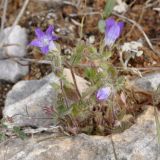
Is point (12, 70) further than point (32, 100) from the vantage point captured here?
Yes

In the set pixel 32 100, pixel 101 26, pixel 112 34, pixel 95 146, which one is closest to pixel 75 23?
pixel 101 26

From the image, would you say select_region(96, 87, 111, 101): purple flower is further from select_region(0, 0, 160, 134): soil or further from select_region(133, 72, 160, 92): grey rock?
select_region(0, 0, 160, 134): soil

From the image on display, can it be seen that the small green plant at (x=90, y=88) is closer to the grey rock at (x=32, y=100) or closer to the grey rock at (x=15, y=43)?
the grey rock at (x=32, y=100)

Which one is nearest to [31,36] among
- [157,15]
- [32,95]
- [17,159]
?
[32,95]

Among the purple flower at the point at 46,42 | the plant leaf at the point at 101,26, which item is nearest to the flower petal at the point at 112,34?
the purple flower at the point at 46,42

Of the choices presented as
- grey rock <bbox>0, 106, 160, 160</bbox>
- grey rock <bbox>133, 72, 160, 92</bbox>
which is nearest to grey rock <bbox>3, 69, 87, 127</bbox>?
grey rock <bbox>0, 106, 160, 160</bbox>

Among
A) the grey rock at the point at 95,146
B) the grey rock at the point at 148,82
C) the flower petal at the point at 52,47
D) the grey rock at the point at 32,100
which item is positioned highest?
the flower petal at the point at 52,47

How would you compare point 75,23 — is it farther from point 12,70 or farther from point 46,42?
point 46,42
